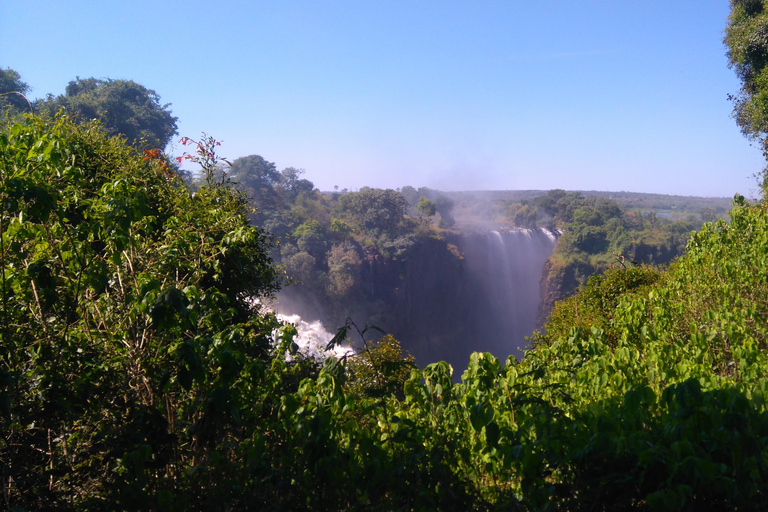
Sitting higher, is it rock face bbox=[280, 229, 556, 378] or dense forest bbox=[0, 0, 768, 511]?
dense forest bbox=[0, 0, 768, 511]

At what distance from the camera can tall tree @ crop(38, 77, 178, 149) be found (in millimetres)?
32844

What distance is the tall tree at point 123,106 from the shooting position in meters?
32.8

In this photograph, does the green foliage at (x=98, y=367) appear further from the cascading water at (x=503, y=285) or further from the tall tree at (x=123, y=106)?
the cascading water at (x=503, y=285)

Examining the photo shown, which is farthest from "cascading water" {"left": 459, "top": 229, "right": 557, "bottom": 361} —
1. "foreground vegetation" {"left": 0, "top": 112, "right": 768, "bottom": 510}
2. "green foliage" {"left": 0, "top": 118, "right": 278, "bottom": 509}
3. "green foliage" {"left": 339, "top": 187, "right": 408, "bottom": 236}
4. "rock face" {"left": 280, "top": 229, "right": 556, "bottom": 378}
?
"green foliage" {"left": 0, "top": 118, "right": 278, "bottom": 509}

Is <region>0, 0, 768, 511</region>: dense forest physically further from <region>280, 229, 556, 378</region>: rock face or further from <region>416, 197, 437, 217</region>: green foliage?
<region>416, 197, 437, 217</region>: green foliage

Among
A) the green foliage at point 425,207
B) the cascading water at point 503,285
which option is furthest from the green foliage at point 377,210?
the cascading water at point 503,285

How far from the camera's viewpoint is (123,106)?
115 feet

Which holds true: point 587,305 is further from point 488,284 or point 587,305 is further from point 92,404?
point 488,284

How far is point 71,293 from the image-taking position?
8.33 ft

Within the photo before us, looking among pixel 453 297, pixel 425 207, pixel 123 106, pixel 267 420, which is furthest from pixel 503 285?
pixel 267 420

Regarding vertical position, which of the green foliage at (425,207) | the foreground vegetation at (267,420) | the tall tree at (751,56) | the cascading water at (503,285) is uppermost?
the tall tree at (751,56)

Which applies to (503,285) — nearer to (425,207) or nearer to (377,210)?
(425,207)

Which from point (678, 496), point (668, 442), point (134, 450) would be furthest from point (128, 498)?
point (668, 442)

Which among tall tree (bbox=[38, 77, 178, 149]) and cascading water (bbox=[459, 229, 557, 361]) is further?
cascading water (bbox=[459, 229, 557, 361])
